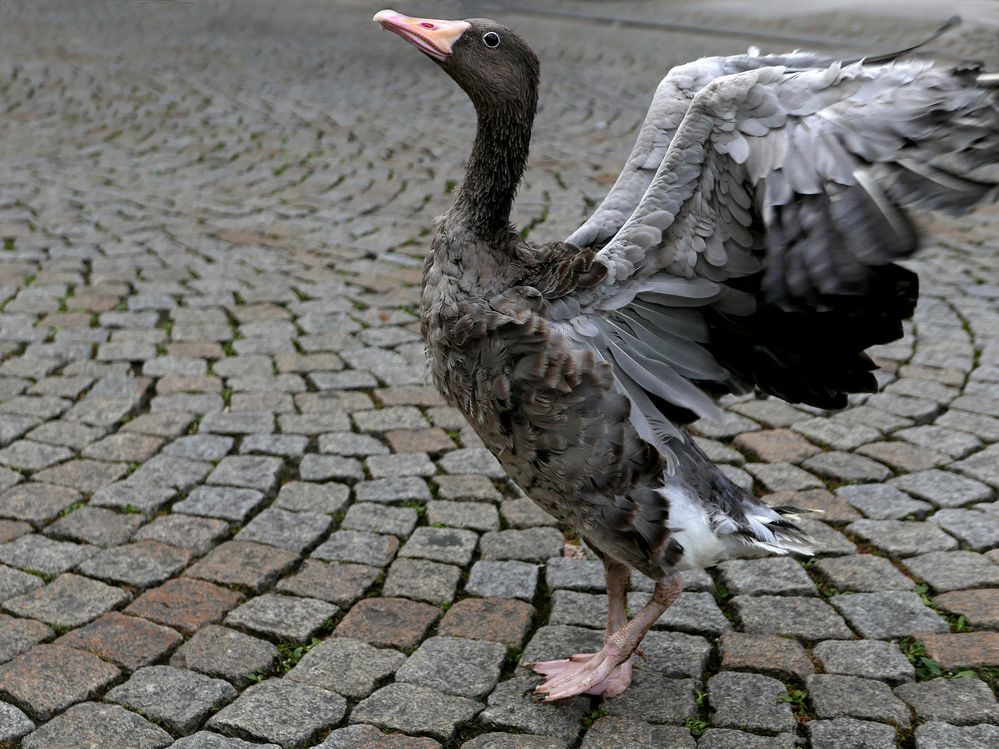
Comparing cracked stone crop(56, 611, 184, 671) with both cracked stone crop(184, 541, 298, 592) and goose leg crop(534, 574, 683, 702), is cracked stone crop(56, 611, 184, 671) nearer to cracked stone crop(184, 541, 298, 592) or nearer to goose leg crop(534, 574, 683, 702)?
cracked stone crop(184, 541, 298, 592)

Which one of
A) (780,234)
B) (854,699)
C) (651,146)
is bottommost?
(854,699)

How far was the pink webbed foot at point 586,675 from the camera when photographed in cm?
325

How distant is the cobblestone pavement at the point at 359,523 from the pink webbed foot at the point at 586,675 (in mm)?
62

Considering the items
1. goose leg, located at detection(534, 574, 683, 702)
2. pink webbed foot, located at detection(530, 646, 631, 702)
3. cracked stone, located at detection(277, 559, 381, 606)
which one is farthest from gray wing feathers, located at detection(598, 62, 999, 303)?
cracked stone, located at detection(277, 559, 381, 606)

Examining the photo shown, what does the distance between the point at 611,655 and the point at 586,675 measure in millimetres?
95

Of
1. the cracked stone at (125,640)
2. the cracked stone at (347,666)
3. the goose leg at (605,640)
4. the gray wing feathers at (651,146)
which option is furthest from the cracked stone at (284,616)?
the gray wing feathers at (651,146)

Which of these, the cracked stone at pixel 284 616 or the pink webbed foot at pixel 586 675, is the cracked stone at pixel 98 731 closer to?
the cracked stone at pixel 284 616

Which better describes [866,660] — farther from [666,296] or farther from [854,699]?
[666,296]

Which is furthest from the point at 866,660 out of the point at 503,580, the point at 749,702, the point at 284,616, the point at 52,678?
the point at 52,678

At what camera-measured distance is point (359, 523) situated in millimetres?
4207

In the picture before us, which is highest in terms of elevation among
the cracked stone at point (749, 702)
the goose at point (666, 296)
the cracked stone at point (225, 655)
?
the goose at point (666, 296)

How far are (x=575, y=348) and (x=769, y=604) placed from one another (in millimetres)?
1260

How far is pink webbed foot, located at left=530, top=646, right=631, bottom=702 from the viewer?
3252mm

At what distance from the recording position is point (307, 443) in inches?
188
